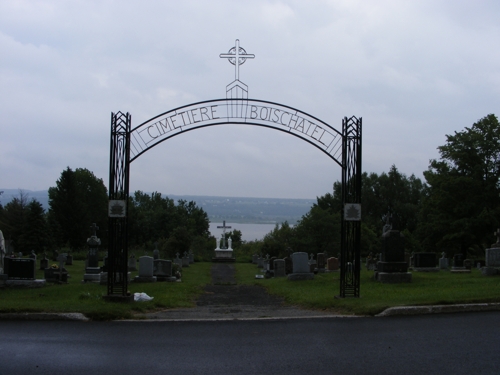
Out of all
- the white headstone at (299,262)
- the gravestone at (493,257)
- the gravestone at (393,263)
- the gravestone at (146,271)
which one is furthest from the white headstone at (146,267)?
the gravestone at (493,257)

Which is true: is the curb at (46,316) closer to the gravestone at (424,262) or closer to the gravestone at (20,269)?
the gravestone at (20,269)

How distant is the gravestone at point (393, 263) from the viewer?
18.2m

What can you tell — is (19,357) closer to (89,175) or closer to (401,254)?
(401,254)

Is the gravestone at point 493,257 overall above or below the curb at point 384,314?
above

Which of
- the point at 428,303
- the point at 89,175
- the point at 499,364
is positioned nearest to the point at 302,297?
the point at 428,303

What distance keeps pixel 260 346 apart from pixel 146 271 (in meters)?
13.6

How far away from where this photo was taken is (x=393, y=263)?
61.3ft

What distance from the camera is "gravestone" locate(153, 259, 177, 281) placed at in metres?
22.2

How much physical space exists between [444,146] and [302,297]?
32.6 meters

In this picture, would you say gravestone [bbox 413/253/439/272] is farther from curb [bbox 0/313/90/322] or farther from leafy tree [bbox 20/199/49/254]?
leafy tree [bbox 20/199/49/254]

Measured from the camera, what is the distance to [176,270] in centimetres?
2470

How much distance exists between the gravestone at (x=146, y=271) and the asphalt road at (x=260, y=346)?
35.1 feet

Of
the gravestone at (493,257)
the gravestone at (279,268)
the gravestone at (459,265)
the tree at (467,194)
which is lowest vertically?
the gravestone at (279,268)

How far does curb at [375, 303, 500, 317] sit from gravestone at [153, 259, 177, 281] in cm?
1326
